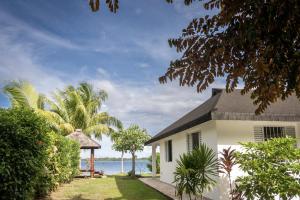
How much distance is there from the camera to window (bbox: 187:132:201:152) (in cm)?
1421

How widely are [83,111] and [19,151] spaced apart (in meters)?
22.3

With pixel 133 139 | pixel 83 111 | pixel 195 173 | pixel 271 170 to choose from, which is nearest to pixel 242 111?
pixel 271 170

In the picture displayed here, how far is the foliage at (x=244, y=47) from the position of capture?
3.09 m

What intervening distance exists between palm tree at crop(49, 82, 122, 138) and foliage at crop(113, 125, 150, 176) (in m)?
1.99

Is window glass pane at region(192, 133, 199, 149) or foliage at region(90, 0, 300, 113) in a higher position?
foliage at region(90, 0, 300, 113)

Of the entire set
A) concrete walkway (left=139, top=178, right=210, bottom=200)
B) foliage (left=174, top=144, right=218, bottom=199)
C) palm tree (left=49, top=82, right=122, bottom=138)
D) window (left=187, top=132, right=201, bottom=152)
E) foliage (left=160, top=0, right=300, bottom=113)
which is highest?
palm tree (left=49, top=82, right=122, bottom=138)

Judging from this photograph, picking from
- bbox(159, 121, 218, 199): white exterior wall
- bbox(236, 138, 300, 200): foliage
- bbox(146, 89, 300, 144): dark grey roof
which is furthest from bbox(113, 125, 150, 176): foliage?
bbox(236, 138, 300, 200): foliage

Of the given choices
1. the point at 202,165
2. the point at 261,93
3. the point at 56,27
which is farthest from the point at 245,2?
the point at 56,27

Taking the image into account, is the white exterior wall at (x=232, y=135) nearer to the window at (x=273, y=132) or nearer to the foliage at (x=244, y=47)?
the window at (x=273, y=132)

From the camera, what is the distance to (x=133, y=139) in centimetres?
3022

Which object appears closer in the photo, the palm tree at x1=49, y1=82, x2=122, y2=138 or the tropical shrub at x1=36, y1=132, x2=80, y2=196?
the tropical shrub at x1=36, y1=132, x2=80, y2=196

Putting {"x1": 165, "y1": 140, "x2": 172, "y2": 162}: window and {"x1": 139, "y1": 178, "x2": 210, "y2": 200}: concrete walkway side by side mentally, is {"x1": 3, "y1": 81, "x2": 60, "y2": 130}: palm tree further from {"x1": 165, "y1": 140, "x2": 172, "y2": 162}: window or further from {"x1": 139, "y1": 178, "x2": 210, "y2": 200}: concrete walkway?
{"x1": 139, "y1": 178, "x2": 210, "y2": 200}: concrete walkway

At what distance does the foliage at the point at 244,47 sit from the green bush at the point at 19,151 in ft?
18.3

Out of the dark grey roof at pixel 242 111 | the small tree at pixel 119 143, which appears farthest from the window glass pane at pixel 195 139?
the small tree at pixel 119 143
